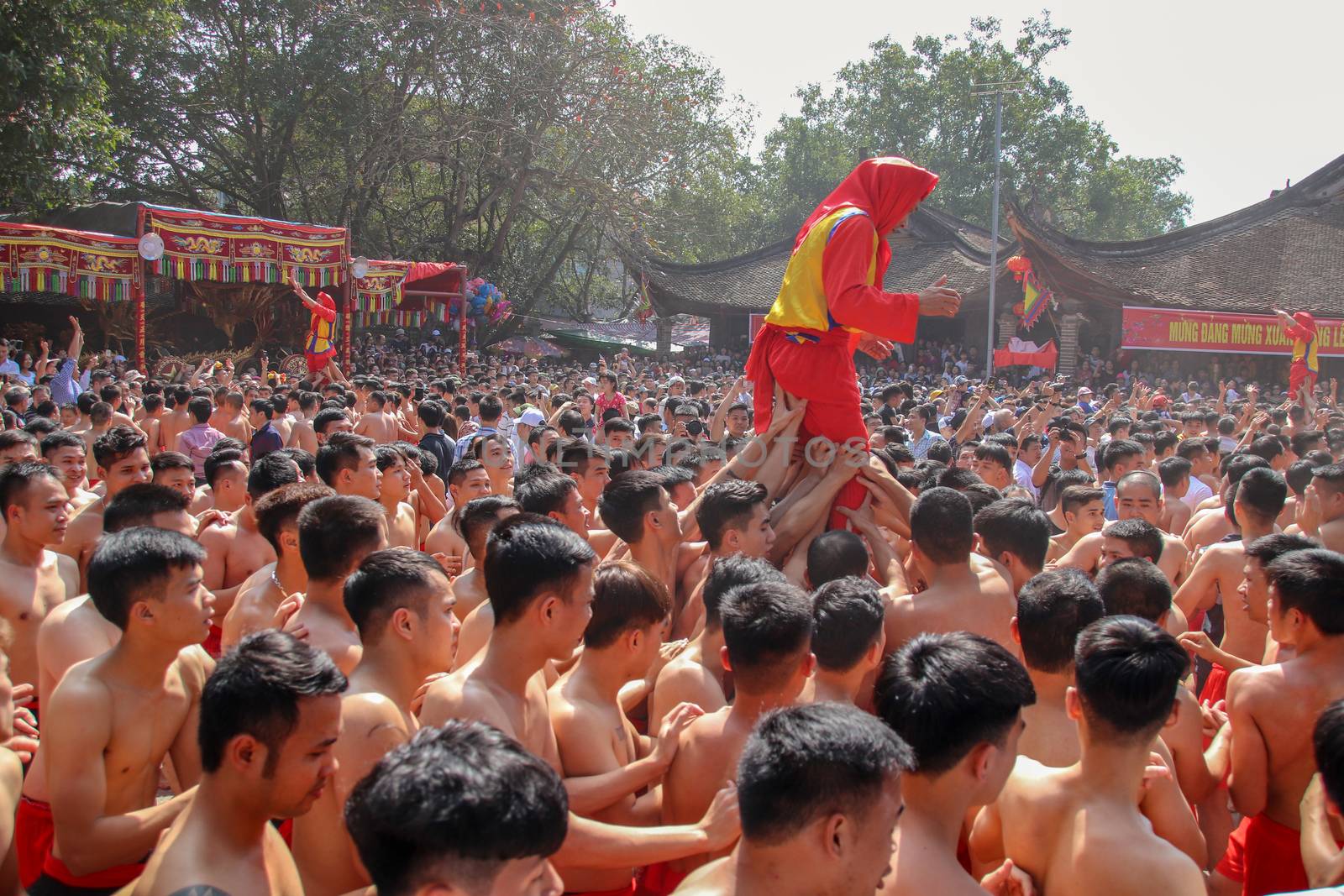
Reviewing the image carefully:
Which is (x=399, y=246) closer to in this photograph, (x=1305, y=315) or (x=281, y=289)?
(x=281, y=289)

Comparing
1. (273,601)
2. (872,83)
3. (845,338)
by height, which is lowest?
(273,601)

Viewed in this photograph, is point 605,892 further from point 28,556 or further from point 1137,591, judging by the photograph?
point 28,556

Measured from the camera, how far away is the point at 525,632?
9.16 feet

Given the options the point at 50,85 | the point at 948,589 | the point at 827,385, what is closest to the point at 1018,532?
the point at 948,589

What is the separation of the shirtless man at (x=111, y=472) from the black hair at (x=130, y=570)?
251 centimetres

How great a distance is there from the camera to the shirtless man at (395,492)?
5688 millimetres

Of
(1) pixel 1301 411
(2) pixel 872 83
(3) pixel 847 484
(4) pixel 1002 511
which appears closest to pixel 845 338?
(3) pixel 847 484

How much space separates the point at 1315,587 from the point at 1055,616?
787mm

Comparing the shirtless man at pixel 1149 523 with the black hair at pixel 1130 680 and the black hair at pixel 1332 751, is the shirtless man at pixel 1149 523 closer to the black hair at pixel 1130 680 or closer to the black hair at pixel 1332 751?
the black hair at pixel 1130 680

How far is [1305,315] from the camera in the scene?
17.2 m

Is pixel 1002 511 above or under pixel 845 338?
under

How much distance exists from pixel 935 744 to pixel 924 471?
13.6 ft

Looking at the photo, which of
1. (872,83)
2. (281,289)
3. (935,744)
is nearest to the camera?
(935,744)

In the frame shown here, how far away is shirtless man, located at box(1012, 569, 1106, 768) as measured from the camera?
297 centimetres
